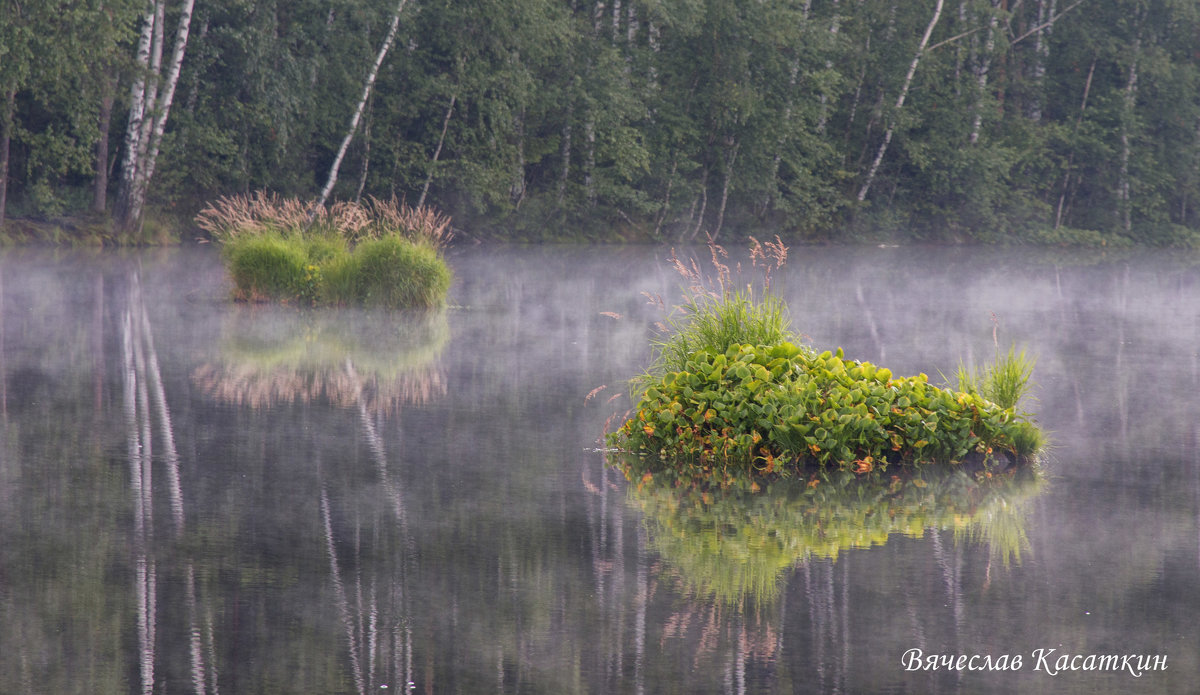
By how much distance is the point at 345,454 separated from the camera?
348 inches

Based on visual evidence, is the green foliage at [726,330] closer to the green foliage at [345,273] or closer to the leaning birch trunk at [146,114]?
the green foliage at [345,273]

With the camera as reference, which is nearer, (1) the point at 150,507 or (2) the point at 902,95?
(1) the point at 150,507

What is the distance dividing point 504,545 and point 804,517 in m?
1.74

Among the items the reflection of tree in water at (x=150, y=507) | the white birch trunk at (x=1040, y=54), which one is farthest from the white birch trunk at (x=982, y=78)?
the reflection of tree in water at (x=150, y=507)

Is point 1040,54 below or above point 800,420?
above

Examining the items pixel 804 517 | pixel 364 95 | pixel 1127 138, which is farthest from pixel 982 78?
pixel 804 517

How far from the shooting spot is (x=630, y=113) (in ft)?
137

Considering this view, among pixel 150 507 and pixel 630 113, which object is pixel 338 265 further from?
pixel 630 113

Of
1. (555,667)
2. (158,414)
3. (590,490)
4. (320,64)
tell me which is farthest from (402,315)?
(320,64)

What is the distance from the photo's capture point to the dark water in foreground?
4867 mm

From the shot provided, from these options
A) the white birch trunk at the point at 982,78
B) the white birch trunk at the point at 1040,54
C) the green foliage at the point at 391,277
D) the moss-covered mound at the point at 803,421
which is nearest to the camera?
the moss-covered mound at the point at 803,421

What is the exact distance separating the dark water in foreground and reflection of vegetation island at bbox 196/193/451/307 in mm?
4564

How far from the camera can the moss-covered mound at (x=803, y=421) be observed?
845 centimetres

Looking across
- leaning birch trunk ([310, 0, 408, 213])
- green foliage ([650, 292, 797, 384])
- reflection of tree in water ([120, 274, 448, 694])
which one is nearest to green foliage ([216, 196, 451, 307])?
reflection of tree in water ([120, 274, 448, 694])
